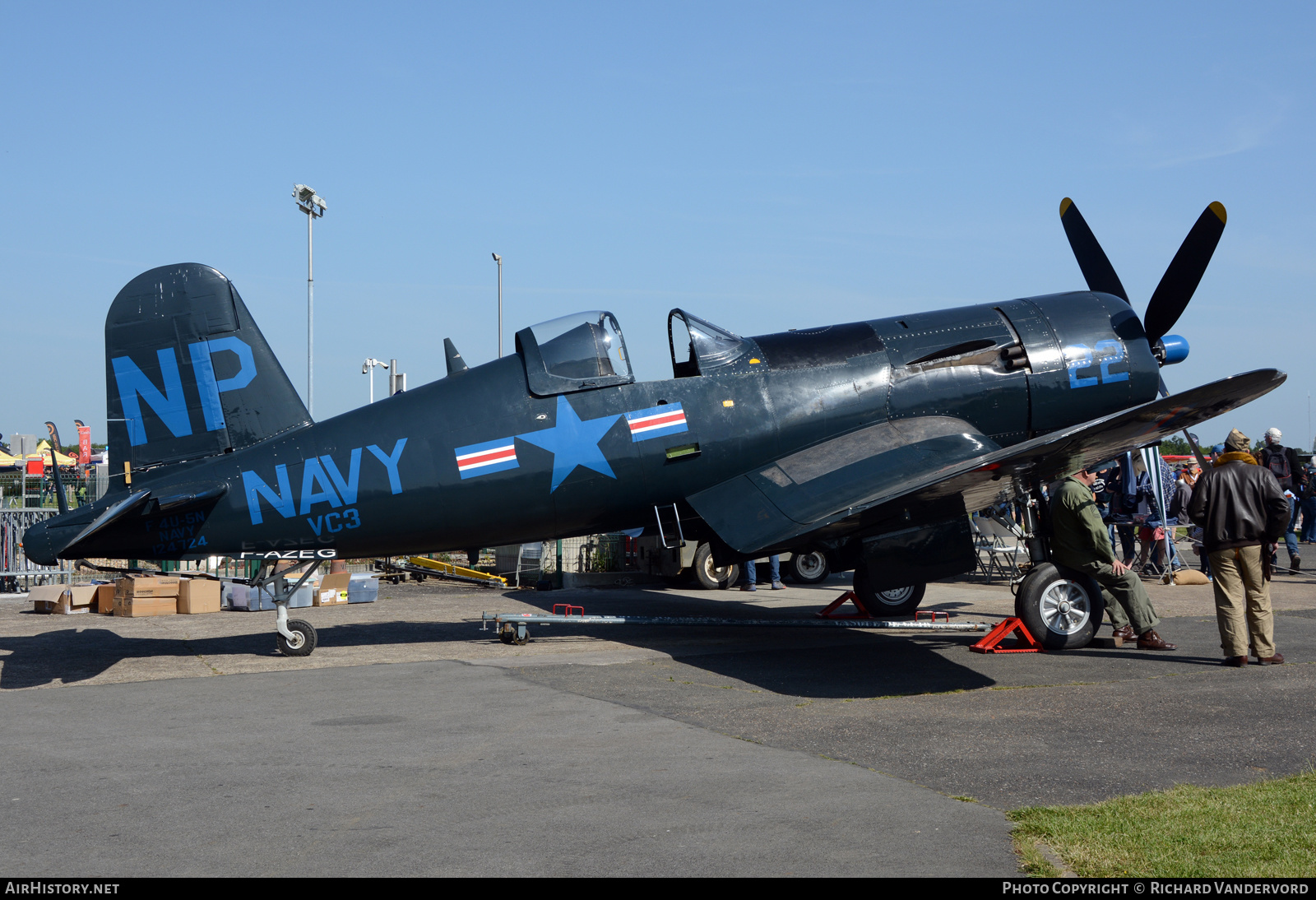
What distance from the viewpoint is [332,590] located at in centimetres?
1477

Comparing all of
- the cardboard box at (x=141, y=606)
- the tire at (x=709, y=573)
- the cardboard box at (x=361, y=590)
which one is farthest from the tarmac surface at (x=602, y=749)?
the tire at (x=709, y=573)

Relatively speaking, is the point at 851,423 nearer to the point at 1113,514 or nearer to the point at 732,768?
the point at 732,768

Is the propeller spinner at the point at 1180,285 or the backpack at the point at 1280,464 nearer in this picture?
the propeller spinner at the point at 1180,285

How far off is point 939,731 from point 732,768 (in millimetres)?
1576

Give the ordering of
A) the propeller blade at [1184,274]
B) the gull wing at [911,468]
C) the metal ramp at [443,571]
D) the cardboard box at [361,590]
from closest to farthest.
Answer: the gull wing at [911,468]
the propeller blade at [1184,274]
the cardboard box at [361,590]
the metal ramp at [443,571]

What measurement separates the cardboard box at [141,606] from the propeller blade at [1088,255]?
13167mm

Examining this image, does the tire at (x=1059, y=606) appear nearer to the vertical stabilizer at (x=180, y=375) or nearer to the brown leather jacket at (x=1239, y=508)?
the brown leather jacket at (x=1239, y=508)

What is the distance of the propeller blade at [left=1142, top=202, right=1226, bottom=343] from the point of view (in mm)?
10664

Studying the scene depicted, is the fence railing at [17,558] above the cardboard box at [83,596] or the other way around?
above

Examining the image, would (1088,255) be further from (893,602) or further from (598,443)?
(598,443)

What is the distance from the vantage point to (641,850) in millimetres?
3945

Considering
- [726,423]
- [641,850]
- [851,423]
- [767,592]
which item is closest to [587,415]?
[726,423]

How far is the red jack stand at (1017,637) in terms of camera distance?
29.9 ft

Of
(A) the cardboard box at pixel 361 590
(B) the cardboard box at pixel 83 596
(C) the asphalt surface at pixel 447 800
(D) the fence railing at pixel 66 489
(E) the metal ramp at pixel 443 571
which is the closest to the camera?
(C) the asphalt surface at pixel 447 800
